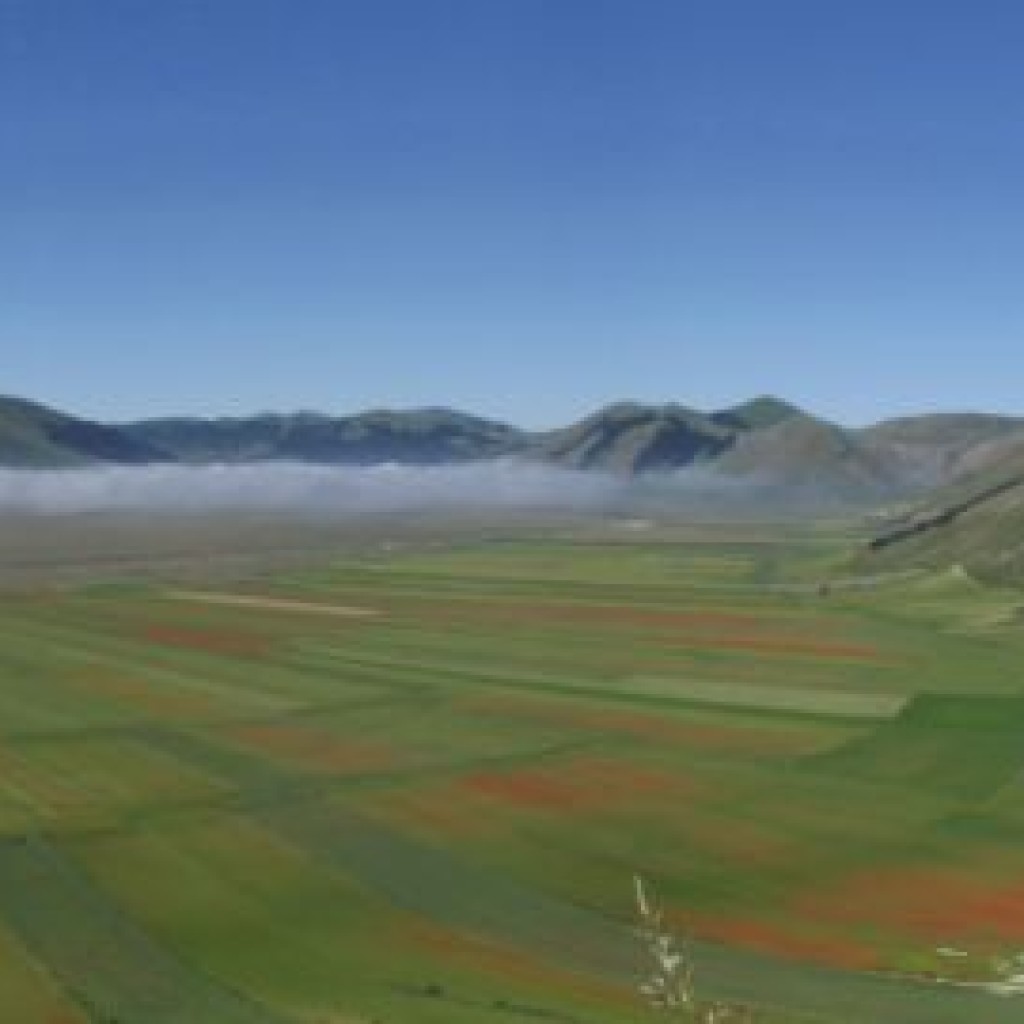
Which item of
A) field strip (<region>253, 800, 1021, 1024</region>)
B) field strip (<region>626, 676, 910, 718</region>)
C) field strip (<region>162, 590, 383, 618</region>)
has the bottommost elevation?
field strip (<region>253, 800, 1021, 1024</region>)

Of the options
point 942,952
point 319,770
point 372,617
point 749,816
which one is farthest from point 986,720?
point 372,617

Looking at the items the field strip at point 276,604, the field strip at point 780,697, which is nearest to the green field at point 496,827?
the field strip at point 780,697

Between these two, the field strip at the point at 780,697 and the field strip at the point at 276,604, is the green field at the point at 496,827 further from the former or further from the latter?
the field strip at the point at 276,604

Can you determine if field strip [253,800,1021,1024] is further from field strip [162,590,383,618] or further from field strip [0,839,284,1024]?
field strip [162,590,383,618]

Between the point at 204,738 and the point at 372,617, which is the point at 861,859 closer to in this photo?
the point at 204,738

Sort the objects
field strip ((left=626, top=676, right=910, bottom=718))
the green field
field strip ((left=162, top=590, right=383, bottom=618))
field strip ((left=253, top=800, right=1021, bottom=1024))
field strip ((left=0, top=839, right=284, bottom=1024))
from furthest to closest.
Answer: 1. field strip ((left=162, top=590, right=383, bottom=618))
2. field strip ((left=626, top=676, right=910, bottom=718))
3. the green field
4. field strip ((left=253, top=800, right=1021, bottom=1024))
5. field strip ((left=0, top=839, right=284, bottom=1024))

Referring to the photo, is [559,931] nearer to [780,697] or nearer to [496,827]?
[496,827]

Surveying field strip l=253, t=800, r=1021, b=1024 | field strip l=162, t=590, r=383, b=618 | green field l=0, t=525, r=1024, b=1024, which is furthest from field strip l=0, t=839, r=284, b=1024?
field strip l=162, t=590, r=383, b=618
